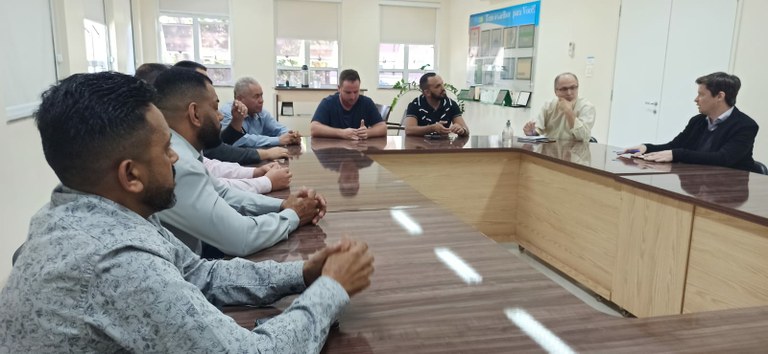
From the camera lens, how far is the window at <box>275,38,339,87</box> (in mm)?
8695

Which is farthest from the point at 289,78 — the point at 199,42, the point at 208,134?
the point at 208,134

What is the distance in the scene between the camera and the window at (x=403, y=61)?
30.2 feet

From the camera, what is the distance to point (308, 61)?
888cm

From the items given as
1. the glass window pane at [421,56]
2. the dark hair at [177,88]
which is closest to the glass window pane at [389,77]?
the glass window pane at [421,56]

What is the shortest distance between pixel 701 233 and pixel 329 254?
6.06ft

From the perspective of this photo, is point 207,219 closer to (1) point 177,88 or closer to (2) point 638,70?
(1) point 177,88

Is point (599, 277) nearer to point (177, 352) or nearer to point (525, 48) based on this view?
point (177, 352)

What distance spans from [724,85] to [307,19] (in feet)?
22.6

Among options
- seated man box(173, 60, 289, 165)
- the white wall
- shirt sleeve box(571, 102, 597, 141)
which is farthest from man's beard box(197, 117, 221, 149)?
the white wall

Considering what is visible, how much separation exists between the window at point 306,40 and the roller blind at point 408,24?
0.87m

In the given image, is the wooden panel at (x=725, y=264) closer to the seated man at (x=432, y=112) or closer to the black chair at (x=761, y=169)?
the black chair at (x=761, y=169)

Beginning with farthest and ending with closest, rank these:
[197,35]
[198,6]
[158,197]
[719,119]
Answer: [197,35], [198,6], [719,119], [158,197]

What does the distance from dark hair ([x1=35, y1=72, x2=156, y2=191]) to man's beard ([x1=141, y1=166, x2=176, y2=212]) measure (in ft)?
0.20

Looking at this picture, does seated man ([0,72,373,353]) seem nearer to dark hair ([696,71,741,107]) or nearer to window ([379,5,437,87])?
dark hair ([696,71,741,107])
